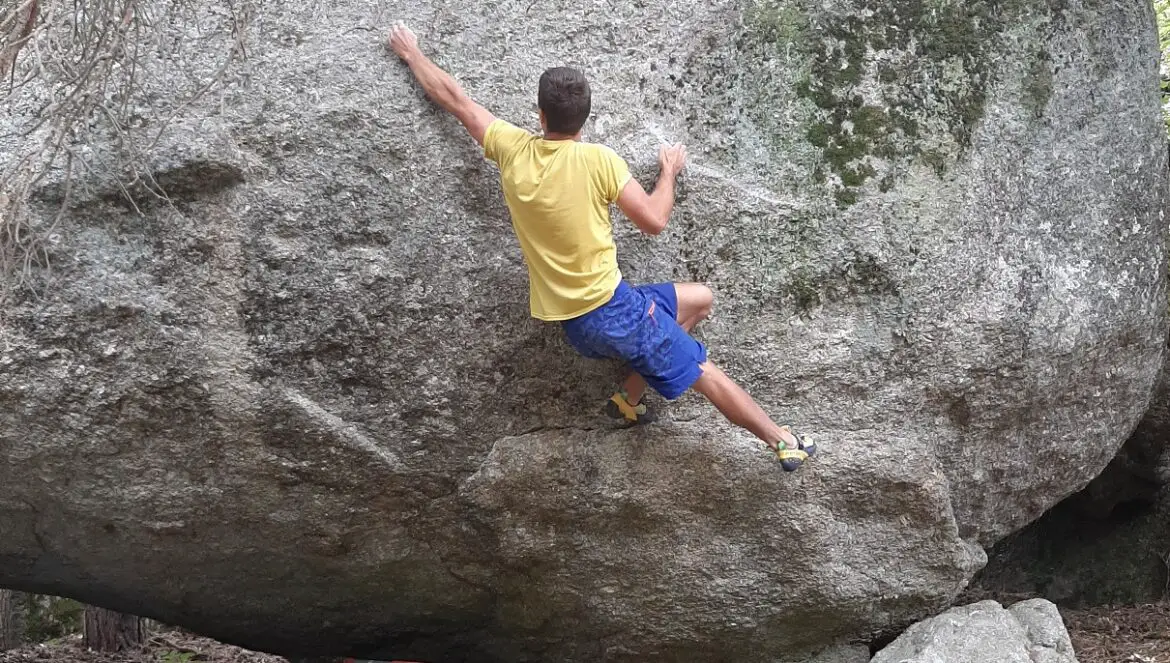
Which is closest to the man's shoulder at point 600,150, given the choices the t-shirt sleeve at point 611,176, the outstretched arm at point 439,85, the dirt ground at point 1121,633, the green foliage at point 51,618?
the t-shirt sleeve at point 611,176

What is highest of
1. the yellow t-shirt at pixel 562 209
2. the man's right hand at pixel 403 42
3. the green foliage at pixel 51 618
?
the man's right hand at pixel 403 42

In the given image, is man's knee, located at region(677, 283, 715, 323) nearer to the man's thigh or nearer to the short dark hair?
the man's thigh

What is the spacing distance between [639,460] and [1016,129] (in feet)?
5.92

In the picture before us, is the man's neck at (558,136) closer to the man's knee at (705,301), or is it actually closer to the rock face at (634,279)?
the rock face at (634,279)

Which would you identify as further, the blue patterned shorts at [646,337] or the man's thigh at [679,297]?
the man's thigh at [679,297]

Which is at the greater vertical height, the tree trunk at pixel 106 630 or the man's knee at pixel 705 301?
the man's knee at pixel 705 301

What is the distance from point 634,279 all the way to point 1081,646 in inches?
124

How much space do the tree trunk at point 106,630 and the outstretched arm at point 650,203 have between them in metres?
5.05

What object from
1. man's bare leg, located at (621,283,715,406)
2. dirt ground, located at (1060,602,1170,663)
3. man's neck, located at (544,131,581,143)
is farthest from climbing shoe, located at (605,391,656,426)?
dirt ground, located at (1060,602,1170,663)

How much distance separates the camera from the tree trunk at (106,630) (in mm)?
7090

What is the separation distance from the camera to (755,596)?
4.29 meters

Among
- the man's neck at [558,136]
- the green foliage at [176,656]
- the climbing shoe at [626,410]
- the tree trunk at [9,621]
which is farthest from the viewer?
the tree trunk at [9,621]

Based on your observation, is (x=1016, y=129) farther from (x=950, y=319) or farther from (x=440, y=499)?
(x=440, y=499)

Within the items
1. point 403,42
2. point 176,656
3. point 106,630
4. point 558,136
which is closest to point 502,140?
point 558,136
